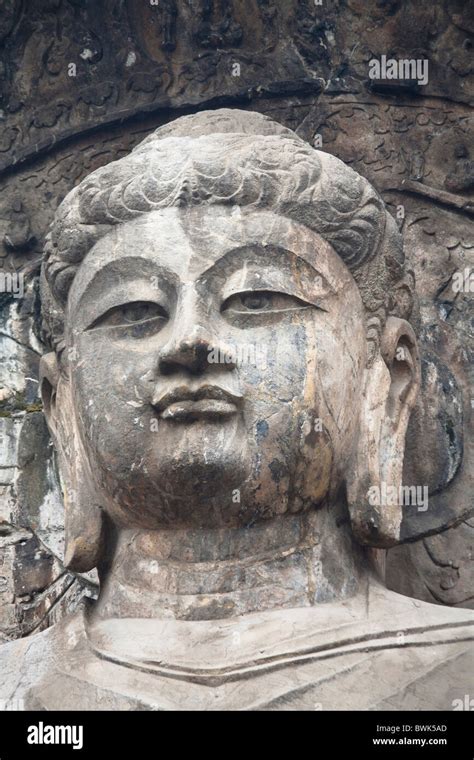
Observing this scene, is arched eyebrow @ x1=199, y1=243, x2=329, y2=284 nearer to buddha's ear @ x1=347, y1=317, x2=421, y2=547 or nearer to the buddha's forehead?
the buddha's forehead

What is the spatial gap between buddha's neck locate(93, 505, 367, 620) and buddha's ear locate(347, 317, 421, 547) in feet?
0.60

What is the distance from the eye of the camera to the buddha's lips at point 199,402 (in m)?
5.25

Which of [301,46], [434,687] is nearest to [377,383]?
[434,687]

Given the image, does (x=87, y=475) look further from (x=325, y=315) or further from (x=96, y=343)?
(x=325, y=315)

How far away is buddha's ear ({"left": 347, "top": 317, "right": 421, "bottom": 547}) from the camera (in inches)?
219

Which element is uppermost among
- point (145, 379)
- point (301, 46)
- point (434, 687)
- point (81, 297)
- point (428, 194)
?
point (301, 46)

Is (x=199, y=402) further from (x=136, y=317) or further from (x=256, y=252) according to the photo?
(x=256, y=252)

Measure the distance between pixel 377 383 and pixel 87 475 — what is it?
4.37 ft

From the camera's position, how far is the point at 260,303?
18.1 feet

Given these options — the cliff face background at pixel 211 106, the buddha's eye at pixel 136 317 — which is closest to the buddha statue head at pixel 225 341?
the buddha's eye at pixel 136 317

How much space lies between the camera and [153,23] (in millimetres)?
7219

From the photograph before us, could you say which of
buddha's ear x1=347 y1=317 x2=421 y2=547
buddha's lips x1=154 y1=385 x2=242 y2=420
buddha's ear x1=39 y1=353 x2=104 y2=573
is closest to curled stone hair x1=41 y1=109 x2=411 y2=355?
buddha's ear x1=347 y1=317 x2=421 y2=547

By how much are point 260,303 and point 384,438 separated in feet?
2.76

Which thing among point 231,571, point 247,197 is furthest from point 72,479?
point 247,197
